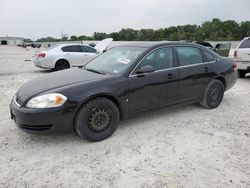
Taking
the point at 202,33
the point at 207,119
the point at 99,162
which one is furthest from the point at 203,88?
the point at 202,33

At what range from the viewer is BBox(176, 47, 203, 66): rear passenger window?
14.5ft

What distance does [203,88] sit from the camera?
4746 millimetres

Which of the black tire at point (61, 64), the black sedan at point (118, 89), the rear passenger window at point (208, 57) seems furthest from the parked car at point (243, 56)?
the black tire at point (61, 64)

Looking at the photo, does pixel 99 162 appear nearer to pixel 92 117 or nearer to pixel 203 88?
pixel 92 117

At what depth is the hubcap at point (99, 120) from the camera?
338cm

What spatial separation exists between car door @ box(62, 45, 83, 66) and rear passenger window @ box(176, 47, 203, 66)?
6.84 metres

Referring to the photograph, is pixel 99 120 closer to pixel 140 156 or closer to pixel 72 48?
pixel 140 156

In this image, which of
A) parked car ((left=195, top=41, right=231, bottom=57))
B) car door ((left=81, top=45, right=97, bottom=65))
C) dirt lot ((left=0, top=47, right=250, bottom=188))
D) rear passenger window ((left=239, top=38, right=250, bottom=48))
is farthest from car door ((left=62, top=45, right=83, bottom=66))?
parked car ((left=195, top=41, right=231, bottom=57))

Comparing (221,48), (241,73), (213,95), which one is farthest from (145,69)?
(221,48)

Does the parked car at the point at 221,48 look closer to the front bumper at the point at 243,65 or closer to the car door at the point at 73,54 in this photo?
the front bumper at the point at 243,65

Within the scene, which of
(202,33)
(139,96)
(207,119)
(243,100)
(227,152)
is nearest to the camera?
(227,152)

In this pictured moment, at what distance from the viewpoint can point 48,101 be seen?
3139mm

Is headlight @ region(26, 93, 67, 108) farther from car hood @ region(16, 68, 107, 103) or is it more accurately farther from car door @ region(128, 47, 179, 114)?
car door @ region(128, 47, 179, 114)

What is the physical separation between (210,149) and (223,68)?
7.98 feet
